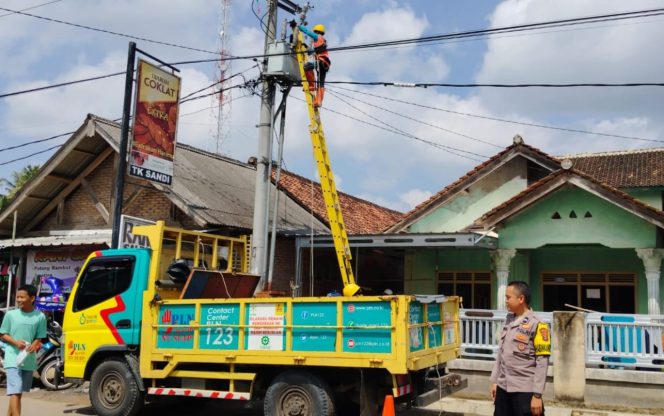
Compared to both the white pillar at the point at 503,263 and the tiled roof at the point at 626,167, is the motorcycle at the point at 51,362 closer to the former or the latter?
the white pillar at the point at 503,263

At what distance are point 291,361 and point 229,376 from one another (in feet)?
3.35

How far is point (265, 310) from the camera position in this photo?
825cm

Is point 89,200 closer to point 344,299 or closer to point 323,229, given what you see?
point 323,229

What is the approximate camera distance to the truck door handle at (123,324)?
9391 mm

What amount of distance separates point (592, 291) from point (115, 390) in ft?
38.5

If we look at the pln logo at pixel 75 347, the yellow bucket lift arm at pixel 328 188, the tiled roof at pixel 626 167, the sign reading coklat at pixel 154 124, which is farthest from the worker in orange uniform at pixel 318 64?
the tiled roof at pixel 626 167

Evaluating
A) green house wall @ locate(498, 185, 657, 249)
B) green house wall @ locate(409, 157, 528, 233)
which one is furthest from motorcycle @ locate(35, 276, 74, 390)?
green house wall @ locate(498, 185, 657, 249)

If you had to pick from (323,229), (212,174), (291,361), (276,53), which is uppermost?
(276,53)

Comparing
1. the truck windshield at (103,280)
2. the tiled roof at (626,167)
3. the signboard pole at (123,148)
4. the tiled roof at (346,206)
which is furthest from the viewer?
the tiled roof at (346,206)

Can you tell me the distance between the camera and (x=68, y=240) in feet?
50.2

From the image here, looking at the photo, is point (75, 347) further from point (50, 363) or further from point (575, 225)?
point (575, 225)

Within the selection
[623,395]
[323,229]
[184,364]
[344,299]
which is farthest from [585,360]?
[323,229]

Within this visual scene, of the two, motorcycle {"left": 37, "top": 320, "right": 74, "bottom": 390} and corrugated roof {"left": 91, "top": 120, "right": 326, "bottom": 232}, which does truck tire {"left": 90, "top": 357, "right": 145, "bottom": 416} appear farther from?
corrugated roof {"left": 91, "top": 120, "right": 326, "bottom": 232}

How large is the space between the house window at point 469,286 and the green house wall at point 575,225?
2.42 metres
